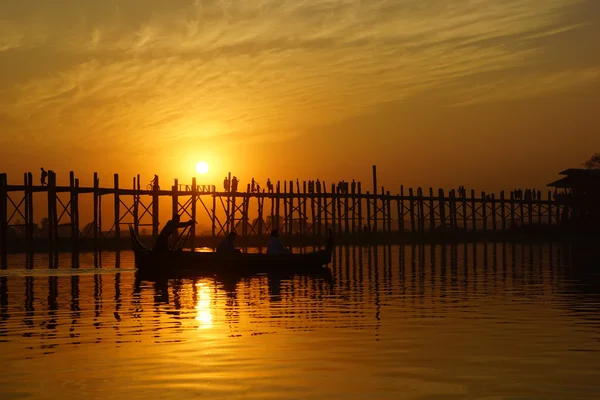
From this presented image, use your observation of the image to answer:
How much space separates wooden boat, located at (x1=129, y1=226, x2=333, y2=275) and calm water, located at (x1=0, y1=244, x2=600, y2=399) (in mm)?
5735

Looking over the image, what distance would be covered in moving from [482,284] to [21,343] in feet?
53.5

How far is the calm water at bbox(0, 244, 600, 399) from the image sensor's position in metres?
10.5

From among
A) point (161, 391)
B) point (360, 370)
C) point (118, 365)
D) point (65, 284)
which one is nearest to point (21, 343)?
point (118, 365)

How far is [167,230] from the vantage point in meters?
31.6

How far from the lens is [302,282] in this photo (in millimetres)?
29047

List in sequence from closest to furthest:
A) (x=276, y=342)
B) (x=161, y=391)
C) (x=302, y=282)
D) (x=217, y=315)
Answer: (x=161, y=391) → (x=276, y=342) → (x=217, y=315) → (x=302, y=282)

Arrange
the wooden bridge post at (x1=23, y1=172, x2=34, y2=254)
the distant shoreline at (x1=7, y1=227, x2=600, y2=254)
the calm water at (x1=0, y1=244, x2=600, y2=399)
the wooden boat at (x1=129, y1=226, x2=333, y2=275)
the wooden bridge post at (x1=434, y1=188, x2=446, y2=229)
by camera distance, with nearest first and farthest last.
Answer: the calm water at (x1=0, y1=244, x2=600, y2=399) < the wooden boat at (x1=129, y1=226, x2=333, y2=275) < the wooden bridge post at (x1=23, y1=172, x2=34, y2=254) < the distant shoreline at (x1=7, y1=227, x2=600, y2=254) < the wooden bridge post at (x1=434, y1=188, x2=446, y2=229)

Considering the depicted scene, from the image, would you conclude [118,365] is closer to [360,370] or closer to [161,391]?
[161,391]

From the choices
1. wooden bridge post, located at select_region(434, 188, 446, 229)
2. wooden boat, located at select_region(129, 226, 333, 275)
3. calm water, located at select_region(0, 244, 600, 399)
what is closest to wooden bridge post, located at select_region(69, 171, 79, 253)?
wooden boat, located at select_region(129, 226, 333, 275)

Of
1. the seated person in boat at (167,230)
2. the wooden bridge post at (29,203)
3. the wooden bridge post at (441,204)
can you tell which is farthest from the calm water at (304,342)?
the wooden bridge post at (441,204)

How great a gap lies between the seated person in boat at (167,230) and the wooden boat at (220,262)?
0.22 meters

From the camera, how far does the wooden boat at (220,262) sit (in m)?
32.6

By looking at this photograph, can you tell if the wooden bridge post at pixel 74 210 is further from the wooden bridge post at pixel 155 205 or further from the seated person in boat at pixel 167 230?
the seated person in boat at pixel 167 230

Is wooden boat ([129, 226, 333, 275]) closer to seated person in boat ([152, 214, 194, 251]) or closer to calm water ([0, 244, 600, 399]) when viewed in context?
seated person in boat ([152, 214, 194, 251])
